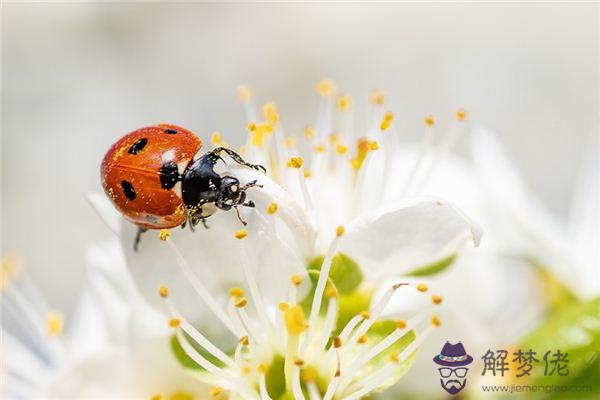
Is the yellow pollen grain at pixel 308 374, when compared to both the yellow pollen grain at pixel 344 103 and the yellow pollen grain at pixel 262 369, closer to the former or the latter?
the yellow pollen grain at pixel 262 369

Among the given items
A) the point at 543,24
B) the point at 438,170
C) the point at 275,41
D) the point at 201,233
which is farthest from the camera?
the point at 275,41

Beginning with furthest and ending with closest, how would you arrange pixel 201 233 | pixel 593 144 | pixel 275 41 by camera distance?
pixel 275 41 → pixel 593 144 → pixel 201 233

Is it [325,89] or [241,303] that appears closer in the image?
[241,303]

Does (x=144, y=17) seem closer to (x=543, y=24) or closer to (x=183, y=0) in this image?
(x=183, y=0)

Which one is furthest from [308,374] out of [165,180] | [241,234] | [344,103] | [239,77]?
[239,77]

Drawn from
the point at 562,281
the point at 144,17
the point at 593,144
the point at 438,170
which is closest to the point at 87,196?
the point at 438,170

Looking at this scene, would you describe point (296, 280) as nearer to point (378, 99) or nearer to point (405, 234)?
point (405, 234)
